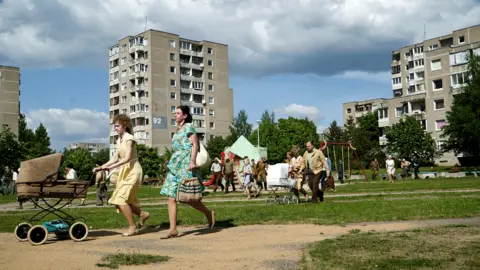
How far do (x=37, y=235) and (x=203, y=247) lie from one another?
9.10 ft

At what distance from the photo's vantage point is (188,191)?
9.24 meters

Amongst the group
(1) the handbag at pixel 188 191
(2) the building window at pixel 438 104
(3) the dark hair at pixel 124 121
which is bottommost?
(1) the handbag at pixel 188 191

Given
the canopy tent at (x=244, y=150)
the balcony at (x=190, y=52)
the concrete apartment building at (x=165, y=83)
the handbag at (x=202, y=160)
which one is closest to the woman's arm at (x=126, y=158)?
the handbag at (x=202, y=160)

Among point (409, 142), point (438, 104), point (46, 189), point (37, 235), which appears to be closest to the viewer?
point (37, 235)

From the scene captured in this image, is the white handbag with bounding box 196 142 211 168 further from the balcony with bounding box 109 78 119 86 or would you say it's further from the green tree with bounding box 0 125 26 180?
the balcony with bounding box 109 78 119 86

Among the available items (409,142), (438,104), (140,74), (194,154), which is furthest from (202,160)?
(140,74)

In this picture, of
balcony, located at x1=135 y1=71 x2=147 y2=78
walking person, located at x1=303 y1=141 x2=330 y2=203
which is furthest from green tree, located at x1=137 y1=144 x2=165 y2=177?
walking person, located at x1=303 y1=141 x2=330 y2=203

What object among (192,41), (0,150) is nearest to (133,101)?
(192,41)

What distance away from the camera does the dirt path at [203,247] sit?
21.1ft

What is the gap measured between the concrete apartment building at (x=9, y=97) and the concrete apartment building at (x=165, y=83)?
18583 millimetres

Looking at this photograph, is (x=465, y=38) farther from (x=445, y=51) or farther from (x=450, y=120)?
(x=450, y=120)

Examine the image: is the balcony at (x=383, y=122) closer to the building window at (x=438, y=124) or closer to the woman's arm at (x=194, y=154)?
the building window at (x=438, y=124)

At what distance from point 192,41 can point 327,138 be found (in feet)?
114

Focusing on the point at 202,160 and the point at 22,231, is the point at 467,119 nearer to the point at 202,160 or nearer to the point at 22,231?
the point at 202,160
